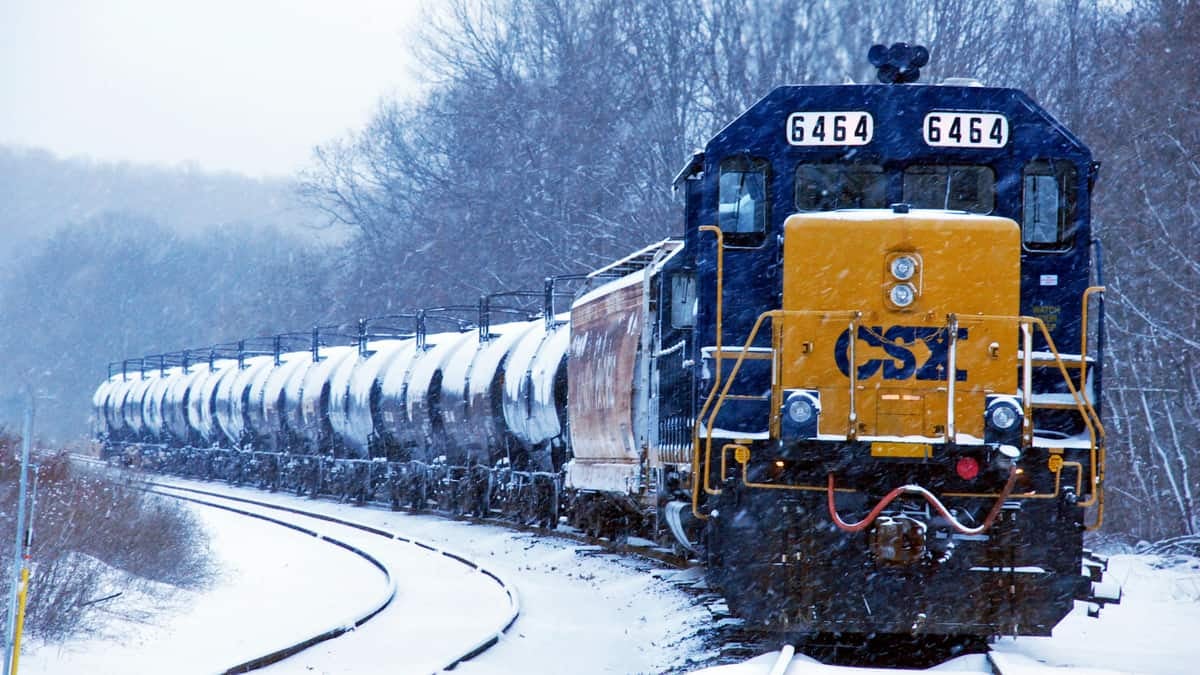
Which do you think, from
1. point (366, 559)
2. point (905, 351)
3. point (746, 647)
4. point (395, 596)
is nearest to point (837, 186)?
point (905, 351)

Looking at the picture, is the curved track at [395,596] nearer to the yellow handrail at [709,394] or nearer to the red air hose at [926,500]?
the yellow handrail at [709,394]

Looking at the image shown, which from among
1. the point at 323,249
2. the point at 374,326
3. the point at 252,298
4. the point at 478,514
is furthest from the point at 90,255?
the point at 478,514

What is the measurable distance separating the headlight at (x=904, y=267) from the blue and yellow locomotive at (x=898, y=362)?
0.05 feet

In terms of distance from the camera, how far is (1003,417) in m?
8.66

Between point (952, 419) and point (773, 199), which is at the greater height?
point (773, 199)

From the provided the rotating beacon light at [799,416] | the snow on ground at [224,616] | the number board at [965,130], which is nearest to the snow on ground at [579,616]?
the snow on ground at [224,616]

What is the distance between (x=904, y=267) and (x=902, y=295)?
0.18m

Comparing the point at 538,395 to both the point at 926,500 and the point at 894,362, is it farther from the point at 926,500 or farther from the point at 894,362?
the point at 926,500

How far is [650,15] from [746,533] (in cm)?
3396

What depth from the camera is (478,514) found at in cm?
2534

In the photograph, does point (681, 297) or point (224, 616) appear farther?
point (681, 297)

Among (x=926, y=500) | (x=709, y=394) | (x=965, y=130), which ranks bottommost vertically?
(x=926, y=500)

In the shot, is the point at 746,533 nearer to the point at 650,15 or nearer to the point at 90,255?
the point at 650,15

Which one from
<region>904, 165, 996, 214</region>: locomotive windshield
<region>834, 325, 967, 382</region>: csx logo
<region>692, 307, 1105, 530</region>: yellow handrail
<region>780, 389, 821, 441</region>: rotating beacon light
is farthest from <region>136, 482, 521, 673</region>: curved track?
<region>904, 165, 996, 214</region>: locomotive windshield
